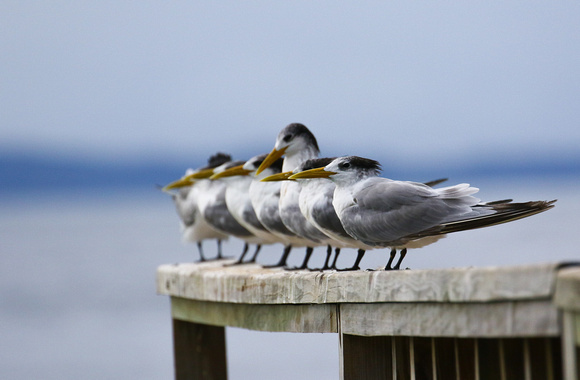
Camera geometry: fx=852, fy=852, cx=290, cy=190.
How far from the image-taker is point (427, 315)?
2.97 m

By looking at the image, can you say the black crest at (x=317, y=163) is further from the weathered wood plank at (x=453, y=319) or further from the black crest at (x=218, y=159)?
the black crest at (x=218, y=159)

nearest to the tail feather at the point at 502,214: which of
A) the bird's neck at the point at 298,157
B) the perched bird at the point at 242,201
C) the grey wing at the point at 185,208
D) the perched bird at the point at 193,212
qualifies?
the bird's neck at the point at 298,157

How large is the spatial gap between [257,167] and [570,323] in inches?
147

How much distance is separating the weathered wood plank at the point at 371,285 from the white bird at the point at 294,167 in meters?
0.56

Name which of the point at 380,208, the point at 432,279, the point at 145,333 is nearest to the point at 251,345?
the point at 145,333

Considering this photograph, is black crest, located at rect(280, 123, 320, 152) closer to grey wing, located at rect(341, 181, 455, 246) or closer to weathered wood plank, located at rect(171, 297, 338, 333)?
weathered wood plank, located at rect(171, 297, 338, 333)

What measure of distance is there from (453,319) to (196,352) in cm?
306

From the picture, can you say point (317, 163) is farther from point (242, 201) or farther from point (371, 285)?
point (371, 285)

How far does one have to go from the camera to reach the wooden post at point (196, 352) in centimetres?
559

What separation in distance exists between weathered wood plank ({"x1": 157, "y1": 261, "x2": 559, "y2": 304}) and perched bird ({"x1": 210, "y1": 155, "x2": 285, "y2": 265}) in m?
0.79

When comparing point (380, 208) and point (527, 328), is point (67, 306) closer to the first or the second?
point (380, 208)

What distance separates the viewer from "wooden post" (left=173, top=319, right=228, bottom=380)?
5586 mm

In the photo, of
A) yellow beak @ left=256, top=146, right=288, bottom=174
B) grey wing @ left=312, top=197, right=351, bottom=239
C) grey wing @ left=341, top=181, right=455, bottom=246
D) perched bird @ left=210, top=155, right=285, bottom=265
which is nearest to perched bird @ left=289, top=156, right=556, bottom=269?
grey wing @ left=341, top=181, right=455, bottom=246

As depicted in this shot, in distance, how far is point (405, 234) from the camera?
409cm
